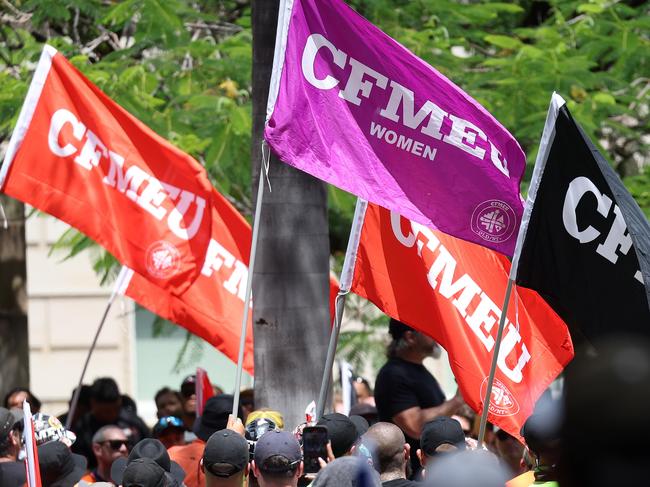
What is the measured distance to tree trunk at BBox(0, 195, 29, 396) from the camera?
465 inches

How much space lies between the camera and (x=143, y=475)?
5453 millimetres

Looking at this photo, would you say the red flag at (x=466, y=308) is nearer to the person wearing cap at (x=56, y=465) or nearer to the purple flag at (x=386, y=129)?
the purple flag at (x=386, y=129)

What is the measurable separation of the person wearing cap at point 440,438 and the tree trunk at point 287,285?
56.5 inches

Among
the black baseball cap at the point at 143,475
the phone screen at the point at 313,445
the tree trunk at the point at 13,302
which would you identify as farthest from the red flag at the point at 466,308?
the tree trunk at the point at 13,302

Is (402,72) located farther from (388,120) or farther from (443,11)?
(443,11)

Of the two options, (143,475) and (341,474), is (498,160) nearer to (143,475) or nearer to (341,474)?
(143,475)

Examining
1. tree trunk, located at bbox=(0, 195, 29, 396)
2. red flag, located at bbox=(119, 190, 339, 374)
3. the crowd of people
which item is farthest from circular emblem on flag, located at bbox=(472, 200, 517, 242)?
tree trunk, located at bbox=(0, 195, 29, 396)

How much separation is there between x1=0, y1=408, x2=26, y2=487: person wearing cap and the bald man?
1.84 meters

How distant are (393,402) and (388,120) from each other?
1.75 metres

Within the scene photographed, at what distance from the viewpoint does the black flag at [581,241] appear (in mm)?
5746

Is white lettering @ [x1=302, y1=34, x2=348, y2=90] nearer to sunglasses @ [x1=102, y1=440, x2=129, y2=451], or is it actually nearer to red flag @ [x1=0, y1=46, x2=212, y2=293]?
red flag @ [x1=0, y1=46, x2=212, y2=293]

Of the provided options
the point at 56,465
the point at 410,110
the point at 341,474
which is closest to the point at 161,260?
the point at 56,465

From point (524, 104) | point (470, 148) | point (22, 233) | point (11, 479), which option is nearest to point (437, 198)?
point (470, 148)

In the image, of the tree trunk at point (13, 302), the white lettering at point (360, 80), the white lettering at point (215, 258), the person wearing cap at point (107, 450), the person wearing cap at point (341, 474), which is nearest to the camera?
the person wearing cap at point (341, 474)
